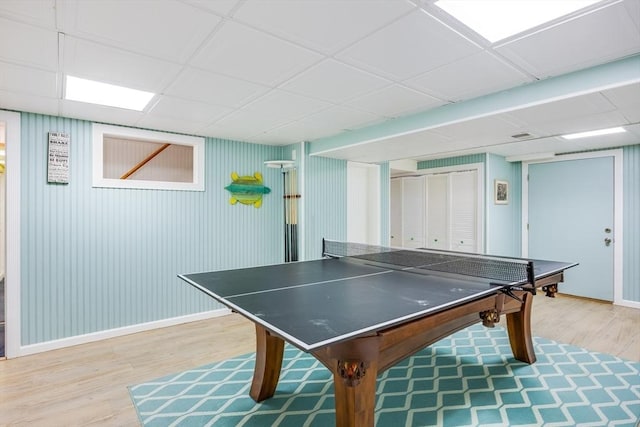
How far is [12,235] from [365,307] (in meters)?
3.24

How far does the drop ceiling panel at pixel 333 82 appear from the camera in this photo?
87.3 inches

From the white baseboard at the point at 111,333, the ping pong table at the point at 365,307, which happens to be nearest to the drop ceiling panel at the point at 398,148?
the ping pong table at the point at 365,307

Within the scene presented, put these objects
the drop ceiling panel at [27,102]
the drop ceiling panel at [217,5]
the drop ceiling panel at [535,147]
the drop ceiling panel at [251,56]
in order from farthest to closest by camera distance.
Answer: the drop ceiling panel at [535,147] → the drop ceiling panel at [27,102] → the drop ceiling panel at [251,56] → the drop ceiling panel at [217,5]

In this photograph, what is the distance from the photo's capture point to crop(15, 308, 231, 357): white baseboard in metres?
3.12

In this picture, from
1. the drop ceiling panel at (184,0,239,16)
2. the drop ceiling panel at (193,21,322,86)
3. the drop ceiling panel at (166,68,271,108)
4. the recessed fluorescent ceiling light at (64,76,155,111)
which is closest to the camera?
the drop ceiling panel at (184,0,239,16)

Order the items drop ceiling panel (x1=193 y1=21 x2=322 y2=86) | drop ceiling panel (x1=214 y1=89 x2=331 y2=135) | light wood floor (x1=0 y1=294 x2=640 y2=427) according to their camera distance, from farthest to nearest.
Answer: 1. drop ceiling panel (x1=214 y1=89 x2=331 y2=135)
2. light wood floor (x1=0 y1=294 x2=640 y2=427)
3. drop ceiling panel (x1=193 y1=21 x2=322 y2=86)

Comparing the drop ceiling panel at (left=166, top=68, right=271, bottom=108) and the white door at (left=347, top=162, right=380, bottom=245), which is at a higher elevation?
the drop ceiling panel at (left=166, top=68, right=271, bottom=108)

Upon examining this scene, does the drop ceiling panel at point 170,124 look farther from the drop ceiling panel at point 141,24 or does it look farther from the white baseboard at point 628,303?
the white baseboard at point 628,303

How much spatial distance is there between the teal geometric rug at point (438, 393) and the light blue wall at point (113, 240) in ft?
4.45

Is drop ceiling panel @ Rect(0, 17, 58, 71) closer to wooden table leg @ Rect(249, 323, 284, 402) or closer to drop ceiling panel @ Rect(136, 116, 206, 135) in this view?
drop ceiling panel @ Rect(136, 116, 206, 135)

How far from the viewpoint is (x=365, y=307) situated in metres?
1.62

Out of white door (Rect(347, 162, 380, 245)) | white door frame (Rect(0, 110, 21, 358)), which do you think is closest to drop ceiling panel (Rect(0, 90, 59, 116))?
white door frame (Rect(0, 110, 21, 358))

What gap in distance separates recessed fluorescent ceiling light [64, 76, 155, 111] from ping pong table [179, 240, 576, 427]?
153cm

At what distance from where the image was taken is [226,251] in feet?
14.0
